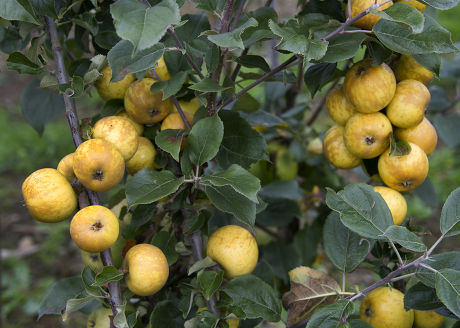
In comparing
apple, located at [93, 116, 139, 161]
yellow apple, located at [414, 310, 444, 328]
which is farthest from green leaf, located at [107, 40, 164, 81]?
yellow apple, located at [414, 310, 444, 328]

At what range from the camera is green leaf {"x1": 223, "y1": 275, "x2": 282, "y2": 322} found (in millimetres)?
948

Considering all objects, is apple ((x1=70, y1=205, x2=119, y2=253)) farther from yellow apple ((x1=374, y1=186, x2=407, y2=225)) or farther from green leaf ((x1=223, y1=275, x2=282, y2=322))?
yellow apple ((x1=374, y1=186, x2=407, y2=225))

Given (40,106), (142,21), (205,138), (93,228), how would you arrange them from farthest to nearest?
1. (40,106)
2. (205,138)
3. (93,228)
4. (142,21)

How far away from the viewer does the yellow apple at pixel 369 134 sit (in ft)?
3.22

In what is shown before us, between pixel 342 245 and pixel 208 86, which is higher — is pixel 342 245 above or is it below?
below

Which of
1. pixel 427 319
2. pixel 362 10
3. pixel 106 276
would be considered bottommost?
pixel 427 319

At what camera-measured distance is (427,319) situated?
1007 mm

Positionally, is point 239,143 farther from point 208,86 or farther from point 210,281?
point 210,281

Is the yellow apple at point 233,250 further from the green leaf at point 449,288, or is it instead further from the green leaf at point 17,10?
the green leaf at point 17,10

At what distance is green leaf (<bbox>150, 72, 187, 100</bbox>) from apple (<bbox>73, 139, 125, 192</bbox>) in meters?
0.15

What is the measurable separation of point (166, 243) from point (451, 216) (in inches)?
22.0

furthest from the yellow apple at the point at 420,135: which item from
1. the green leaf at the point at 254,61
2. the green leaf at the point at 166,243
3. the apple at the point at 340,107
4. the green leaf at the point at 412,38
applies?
the green leaf at the point at 166,243

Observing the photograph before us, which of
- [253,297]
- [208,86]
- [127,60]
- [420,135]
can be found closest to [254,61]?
[208,86]

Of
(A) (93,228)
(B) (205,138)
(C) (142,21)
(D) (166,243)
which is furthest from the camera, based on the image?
(D) (166,243)
